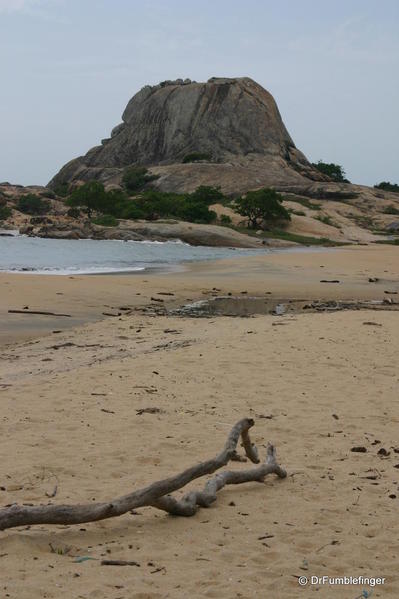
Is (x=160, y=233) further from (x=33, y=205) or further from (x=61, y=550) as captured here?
(x=61, y=550)

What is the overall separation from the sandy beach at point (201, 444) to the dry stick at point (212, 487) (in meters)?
0.07

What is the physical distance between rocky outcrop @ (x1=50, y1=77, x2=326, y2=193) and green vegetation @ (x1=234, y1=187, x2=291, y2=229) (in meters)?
20.9

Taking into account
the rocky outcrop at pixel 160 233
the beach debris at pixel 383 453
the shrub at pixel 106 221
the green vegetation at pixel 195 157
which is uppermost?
the green vegetation at pixel 195 157

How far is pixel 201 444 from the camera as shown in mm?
5691

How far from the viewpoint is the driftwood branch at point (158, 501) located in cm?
367

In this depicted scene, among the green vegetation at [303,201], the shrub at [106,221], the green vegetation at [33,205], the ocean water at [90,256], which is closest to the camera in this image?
the ocean water at [90,256]

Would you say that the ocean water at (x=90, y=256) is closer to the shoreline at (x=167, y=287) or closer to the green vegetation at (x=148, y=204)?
the shoreline at (x=167, y=287)

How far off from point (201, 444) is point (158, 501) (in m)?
1.67

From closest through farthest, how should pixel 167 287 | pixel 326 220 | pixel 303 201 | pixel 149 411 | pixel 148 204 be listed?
1. pixel 149 411
2. pixel 167 287
3. pixel 148 204
4. pixel 326 220
5. pixel 303 201

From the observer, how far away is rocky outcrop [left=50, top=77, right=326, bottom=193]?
84.3 meters

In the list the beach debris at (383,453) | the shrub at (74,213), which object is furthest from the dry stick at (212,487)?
the shrub at (74,213)

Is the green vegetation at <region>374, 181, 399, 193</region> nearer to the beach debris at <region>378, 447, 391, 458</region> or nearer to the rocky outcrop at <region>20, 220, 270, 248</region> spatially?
the rocky outcrop at <region>20, 220, 270, 248</region>

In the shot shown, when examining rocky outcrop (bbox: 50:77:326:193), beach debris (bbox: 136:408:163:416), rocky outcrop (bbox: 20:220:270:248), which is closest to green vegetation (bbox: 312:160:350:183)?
rocky outcrop (bbox: 50:77:326:193)

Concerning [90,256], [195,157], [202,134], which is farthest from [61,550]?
[202,134]
